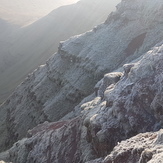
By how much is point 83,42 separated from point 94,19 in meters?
69.0

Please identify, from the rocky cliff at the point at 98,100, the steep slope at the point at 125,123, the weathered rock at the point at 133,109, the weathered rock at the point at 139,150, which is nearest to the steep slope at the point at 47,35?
the rocky cliff at the point at 98,100

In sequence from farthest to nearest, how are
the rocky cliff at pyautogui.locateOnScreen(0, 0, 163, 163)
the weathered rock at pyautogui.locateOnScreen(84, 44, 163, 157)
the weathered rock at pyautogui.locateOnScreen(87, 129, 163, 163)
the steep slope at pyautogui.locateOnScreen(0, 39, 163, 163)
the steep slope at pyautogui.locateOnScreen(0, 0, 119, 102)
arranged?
1. the steep slope at pyautogui.locateOnScreen(0, 0, 119, 102)
2. the rocky cliff at pyautogui.locateOnScreen(0, 0, 163, 163)
3. the weathered rock at pyautogui.locateOnScreen(84, 44, 163, 157)
4. the steep slope at pyautogui.locateOnScreen(0, 39, 163, 163)
5. the weathered rock at pyautogui.locateOnScreen(87, 129, 163, 163)

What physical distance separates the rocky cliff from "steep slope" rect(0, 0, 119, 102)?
50.2 metres

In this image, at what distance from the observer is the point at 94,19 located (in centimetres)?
13088

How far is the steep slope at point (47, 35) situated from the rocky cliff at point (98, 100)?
5017 centimetres

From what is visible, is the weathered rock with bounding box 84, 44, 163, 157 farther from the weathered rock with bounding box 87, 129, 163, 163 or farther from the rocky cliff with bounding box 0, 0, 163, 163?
the weathered rock with bounding box 87, 129, 163, 163

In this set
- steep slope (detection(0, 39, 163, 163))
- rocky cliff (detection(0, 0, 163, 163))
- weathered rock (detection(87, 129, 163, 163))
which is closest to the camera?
weathered rock (detection(87, 129, 163, 163))

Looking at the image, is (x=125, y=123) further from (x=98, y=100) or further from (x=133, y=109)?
(x=98, y=100)

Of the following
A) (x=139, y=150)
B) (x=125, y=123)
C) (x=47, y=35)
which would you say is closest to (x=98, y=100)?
(x=125, y=123)

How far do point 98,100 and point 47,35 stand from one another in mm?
118994

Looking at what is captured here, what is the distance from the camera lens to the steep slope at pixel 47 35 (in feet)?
411

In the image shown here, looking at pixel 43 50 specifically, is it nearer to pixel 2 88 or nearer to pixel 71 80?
pixel 2 88

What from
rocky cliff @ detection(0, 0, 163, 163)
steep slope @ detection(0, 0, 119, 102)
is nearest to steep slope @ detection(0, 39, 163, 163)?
rocky cliff @ detection(0, 0, 163, 163)

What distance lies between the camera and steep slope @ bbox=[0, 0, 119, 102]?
12521 centimetres
